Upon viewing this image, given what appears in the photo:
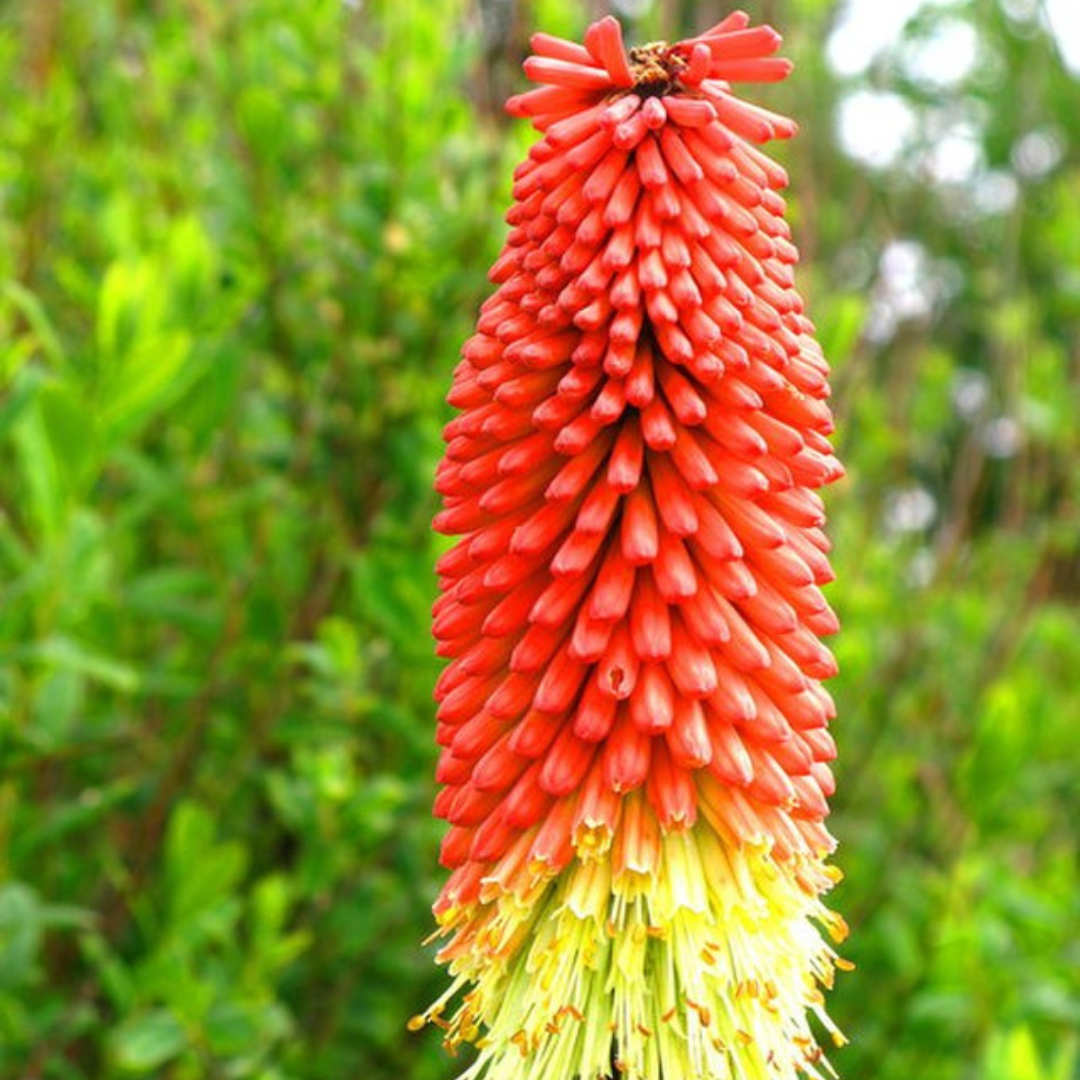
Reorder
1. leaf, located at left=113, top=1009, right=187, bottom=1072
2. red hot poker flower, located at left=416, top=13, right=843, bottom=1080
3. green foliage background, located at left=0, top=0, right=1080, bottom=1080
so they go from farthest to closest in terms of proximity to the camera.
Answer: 1. green foliage background, located at left=0, top=0, right=1080, bottom=1080
2. leaf, located at left=113, top=1009, right=187, bottom=1072
3. red hot poker flower, located at left=416, top=13, right=843, bottom=1080

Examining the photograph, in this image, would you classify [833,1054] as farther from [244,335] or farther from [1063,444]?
[244,335]

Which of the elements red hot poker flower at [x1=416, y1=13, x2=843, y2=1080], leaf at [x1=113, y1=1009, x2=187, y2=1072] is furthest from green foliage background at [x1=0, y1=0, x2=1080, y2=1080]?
red hot poker flower at [x1=416, y1=13, x2=843, y2=1080]

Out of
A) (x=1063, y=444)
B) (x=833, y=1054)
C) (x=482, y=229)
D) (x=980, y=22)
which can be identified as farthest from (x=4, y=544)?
(x=980, y=22)

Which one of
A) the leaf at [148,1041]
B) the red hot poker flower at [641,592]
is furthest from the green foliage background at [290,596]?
the red hot poker flower at [641,592]

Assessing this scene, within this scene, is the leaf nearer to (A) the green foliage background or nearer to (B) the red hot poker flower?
(A) the green foliage background

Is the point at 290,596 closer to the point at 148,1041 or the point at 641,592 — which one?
the point at 148,1041

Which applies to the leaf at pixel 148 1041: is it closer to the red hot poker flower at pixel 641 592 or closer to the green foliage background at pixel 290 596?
the green foliage background at pixel 290 596
